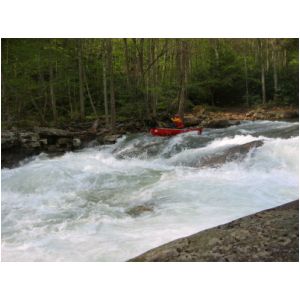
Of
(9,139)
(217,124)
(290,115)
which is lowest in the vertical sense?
(9,139)

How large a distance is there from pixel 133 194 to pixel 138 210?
1.70 feet

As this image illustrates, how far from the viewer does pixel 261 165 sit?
4.22 m

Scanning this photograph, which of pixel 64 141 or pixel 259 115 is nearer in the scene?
pixel 64 141

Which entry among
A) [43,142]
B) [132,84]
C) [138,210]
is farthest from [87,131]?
[138,210]

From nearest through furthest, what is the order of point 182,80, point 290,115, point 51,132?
1. point 290,115
2. point 182,80
3. point 51,132

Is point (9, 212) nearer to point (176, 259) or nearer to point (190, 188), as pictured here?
point (190, 188)

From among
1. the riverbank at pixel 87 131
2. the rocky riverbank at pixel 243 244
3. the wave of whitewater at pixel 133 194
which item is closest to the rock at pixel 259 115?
the riverbank at pixel 87 131

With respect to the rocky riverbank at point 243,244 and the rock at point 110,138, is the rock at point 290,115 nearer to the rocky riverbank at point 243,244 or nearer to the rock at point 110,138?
the rock at point 110,138

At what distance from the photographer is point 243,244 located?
78.8 inches

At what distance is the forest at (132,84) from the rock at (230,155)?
0.88m

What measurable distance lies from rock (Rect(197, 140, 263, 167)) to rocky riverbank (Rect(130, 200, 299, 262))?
2.32 meters

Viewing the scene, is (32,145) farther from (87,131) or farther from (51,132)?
(87,131)

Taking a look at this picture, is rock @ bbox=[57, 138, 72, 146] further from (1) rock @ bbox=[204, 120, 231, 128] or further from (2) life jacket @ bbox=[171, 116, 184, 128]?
(1) rock @ bbox=[204, 120, 231, 128]
